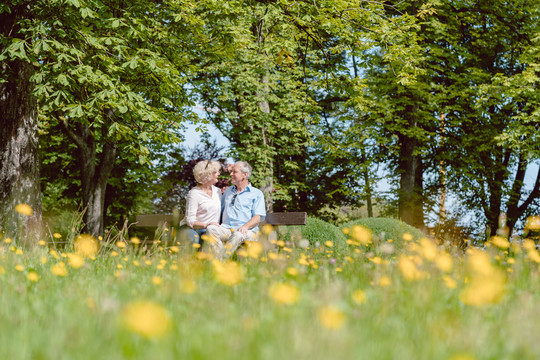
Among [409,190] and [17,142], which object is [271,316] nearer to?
[17,142]

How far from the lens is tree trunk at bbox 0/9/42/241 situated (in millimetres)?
8102

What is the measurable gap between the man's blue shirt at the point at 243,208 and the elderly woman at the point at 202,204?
0.58ft

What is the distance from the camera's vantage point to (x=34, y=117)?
8.53 m

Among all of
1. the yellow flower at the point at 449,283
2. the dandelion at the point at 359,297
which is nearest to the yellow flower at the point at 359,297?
the dandelion at the point at 359,297

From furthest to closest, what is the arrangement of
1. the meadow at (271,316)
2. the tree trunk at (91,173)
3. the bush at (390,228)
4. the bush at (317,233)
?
the tree trunk at (91,173) → the bush at (390,228) → the bush at (317,233) → the meadow at (271,316)

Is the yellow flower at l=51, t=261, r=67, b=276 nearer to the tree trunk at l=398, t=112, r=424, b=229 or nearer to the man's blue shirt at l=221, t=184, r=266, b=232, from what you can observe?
the man's blue shirt at l=221, t=184, r=266, b=232

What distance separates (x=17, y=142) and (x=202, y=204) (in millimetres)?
3683

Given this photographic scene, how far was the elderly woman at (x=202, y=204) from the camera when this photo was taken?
21.2 ft

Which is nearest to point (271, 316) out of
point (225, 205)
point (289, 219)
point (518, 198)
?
point (225, 205)

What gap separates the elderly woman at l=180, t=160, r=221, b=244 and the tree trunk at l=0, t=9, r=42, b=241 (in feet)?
9.93

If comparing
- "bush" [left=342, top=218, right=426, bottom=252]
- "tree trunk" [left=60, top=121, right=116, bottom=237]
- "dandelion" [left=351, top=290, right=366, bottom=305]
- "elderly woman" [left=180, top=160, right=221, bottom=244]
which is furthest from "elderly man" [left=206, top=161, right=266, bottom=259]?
"tree trunk" [left=60, top=121, right=116, bottom=237]

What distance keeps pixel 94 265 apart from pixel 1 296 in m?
1.32

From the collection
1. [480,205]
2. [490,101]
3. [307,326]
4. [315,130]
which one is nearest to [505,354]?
[307,326]

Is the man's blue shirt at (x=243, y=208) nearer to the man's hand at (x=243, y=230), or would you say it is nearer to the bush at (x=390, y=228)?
the man's hand at (x=243, y=230)
